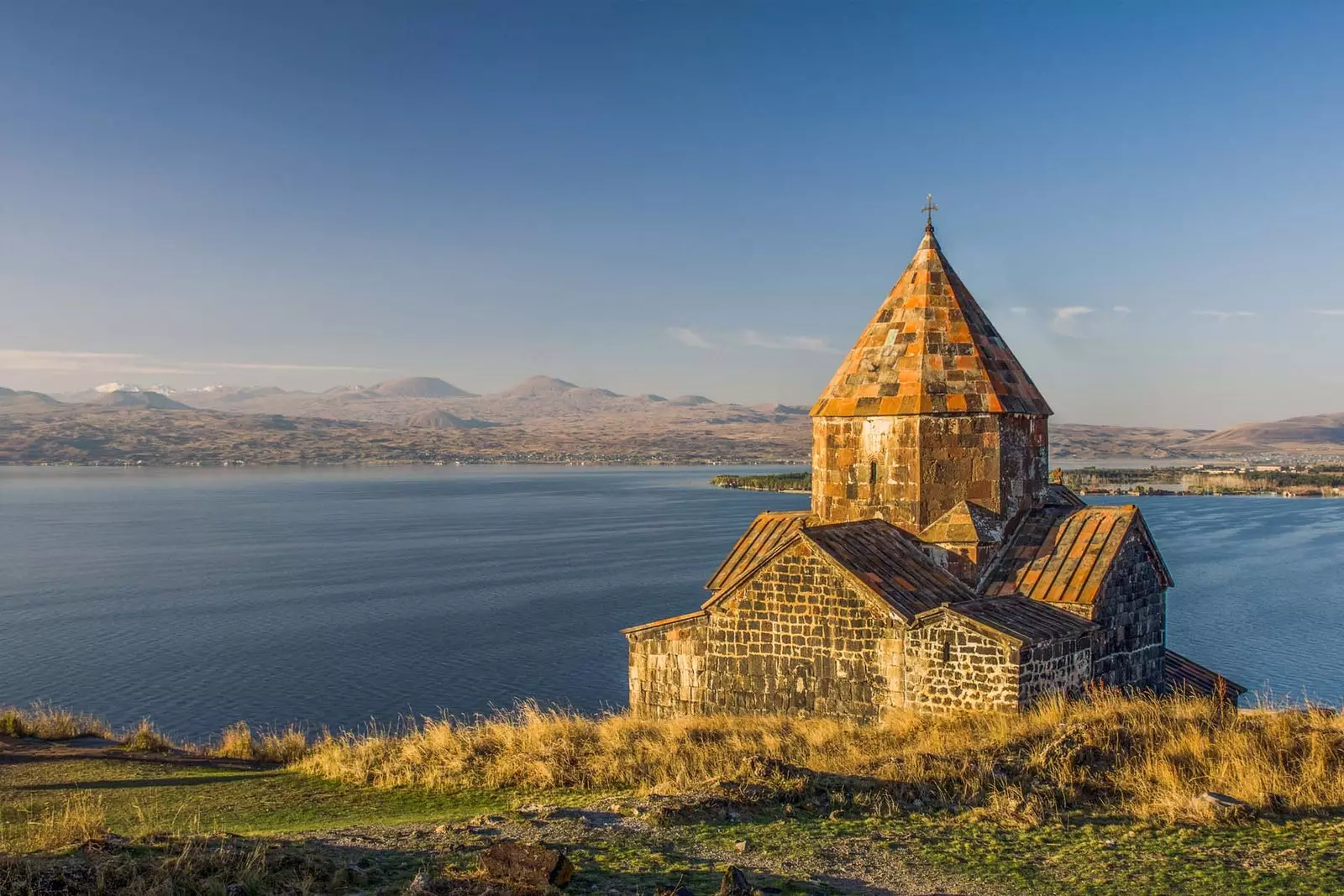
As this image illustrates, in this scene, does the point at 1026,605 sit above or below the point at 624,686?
above

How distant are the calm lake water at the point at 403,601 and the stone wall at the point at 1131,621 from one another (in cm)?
1176

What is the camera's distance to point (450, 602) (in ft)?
109

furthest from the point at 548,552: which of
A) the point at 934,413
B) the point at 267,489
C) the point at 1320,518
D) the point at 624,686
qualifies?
the point at 267,489

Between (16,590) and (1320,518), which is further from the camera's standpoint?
(1320,518)

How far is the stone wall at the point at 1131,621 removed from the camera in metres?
11.0

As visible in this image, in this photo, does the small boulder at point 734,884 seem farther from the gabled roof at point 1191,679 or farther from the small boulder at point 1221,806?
the gabled roof at point 1191,679

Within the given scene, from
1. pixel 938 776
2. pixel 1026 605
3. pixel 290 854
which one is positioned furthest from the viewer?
pixel 1026 605

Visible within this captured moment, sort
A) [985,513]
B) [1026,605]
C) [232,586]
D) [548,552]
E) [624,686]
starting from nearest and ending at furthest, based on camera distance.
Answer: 1. [1026,605]
2. [985,513]
3. [624,686]
4. [232,586]
5. [548,552]

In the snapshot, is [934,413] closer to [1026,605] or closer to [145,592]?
[1026,605]

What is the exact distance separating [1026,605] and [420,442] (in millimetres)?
196333

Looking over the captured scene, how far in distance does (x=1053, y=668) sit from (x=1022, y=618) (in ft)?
1.87

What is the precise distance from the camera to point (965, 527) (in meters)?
11.3

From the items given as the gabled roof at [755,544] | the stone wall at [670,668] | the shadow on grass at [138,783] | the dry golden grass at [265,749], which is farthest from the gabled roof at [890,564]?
the shadow on grass at [138,783]

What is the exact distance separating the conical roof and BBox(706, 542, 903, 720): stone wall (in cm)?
258
